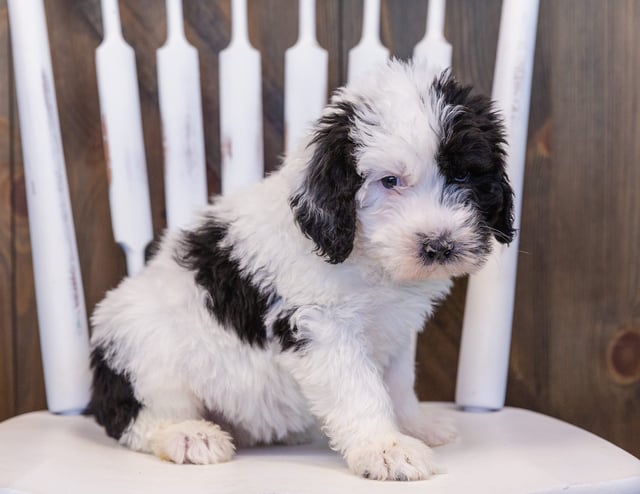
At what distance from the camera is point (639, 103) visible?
1.71 metres

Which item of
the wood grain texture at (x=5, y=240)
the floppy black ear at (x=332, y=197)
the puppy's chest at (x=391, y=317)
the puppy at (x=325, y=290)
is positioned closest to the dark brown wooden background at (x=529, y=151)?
the wood grain texture at (x=5, y=240)

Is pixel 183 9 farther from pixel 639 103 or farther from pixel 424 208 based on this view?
pixel 639 103

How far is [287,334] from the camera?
1197 mm

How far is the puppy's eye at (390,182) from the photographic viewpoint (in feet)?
3.69

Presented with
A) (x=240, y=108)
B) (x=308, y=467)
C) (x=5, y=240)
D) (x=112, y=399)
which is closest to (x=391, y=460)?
(x=308, y=467)

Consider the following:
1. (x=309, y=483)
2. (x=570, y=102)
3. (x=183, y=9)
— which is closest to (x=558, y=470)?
(x=309, y=483)

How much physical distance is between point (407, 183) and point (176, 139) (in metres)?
0.57

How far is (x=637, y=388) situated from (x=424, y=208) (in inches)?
37.3

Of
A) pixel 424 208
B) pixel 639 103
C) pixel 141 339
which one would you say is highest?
pixel 639 103

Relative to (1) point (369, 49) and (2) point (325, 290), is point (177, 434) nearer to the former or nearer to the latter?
(2) point (325, 290)

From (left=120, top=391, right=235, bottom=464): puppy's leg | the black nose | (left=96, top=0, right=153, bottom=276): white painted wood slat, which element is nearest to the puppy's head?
the black nose

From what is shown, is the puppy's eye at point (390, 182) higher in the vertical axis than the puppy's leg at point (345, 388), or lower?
higher

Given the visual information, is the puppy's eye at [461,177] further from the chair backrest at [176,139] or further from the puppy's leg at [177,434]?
the puppy's leg at [177,434]

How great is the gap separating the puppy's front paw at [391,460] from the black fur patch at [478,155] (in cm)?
34
